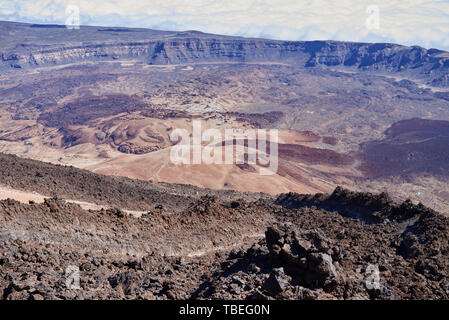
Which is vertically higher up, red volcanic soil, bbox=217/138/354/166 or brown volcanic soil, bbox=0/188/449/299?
brown volcanic soil, bbox=0/188/449/299

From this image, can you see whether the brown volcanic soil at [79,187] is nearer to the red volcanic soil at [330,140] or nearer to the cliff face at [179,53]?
the red volcanic soil at [330,140]

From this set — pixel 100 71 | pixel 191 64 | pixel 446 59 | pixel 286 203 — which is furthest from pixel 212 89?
pixel 446 59

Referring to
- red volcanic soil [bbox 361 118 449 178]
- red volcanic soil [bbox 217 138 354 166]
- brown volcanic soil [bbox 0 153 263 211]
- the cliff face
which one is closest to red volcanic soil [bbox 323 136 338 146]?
red volcanic soil [bbox 361 118 449 178]

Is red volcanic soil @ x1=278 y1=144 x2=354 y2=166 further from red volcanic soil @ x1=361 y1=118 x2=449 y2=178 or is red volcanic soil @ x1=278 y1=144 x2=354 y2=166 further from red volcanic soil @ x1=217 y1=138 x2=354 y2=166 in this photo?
red volcanic soil @ x1=361 y1=118 x2=449 y2=178

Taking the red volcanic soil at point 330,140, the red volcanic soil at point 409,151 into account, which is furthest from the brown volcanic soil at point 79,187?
the red volcanic soil at point 330,140

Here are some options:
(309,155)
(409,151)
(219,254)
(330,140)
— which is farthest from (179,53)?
(219,254)

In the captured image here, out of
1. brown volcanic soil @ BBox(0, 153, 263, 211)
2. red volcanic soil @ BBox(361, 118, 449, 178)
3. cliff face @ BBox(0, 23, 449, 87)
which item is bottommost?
red volcanic soil @ BBox(361, 118, 449, 178)

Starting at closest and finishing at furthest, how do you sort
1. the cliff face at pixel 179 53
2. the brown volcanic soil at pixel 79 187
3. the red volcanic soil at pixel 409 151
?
the brown volcanic soil at pixel 79 187 → the red volcanic soil at pixel 409 151 → the cliff face at pixel 179 53
